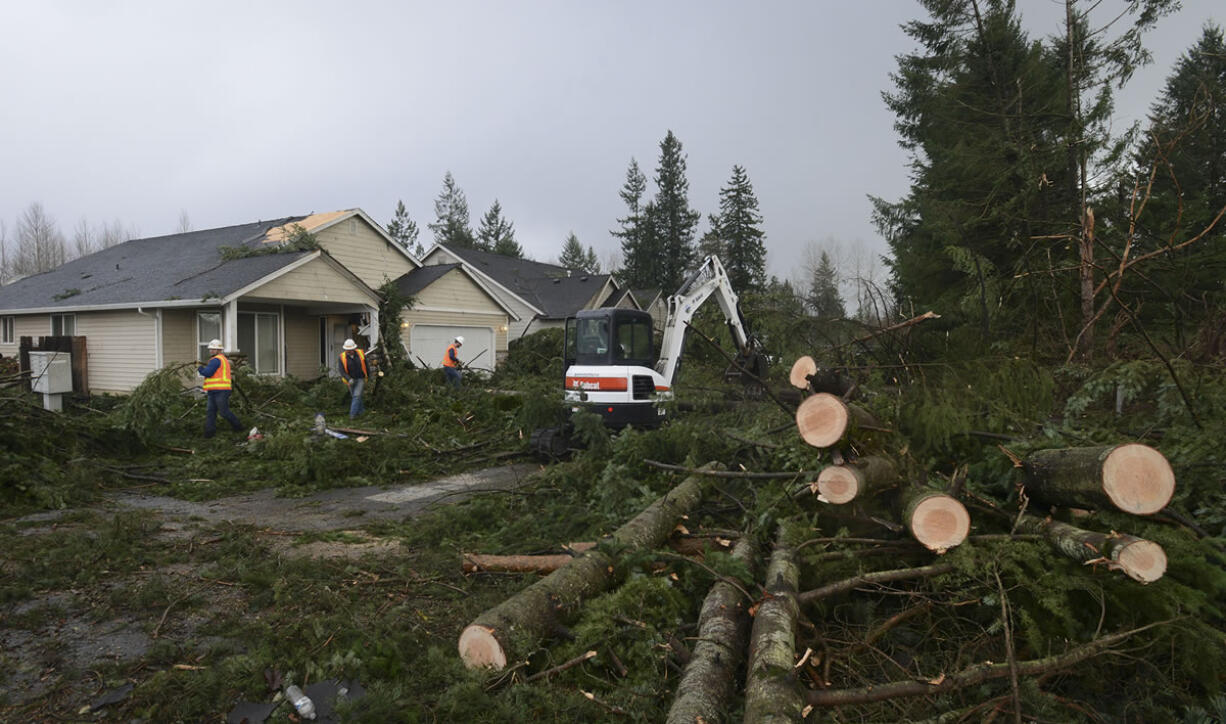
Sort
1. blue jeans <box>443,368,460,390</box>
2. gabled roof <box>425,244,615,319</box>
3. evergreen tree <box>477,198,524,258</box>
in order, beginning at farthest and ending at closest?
evergreen tree <box>477,198,524,258</box> → gabled roof <box>425,244,615,319</box> → blue jeans <box>443,368,460,390</box>

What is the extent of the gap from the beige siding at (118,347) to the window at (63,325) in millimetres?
284

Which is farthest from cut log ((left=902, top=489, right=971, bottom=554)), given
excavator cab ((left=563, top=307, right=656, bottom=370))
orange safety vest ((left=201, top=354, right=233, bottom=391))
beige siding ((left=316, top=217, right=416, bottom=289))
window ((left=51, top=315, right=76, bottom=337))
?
window ((left=51, top=315, right=76, bottom=337))

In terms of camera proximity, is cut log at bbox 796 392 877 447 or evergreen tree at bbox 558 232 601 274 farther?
evergreen tree at bbox 558 232 601 274

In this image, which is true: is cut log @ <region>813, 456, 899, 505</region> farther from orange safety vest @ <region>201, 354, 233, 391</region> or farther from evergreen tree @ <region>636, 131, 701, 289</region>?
evergreen tree @ <region>636, 131, 701, 289</region>

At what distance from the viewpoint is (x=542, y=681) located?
11.6 feet

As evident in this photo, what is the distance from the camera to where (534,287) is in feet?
118

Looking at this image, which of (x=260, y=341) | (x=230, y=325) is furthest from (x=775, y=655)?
(x=260, y=341)

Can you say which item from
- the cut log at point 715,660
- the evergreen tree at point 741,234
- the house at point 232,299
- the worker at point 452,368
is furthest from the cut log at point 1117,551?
the evergreen tree at point 741,234

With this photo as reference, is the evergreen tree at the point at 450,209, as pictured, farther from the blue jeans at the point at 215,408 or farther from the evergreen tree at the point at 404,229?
the blue jeans at the point at 215,408

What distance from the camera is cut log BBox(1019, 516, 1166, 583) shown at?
333cm

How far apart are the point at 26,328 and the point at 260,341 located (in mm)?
8231

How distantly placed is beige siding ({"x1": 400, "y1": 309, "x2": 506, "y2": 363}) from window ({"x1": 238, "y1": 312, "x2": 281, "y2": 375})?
3400mm

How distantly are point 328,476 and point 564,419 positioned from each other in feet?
11.1

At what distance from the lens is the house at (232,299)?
54.7ft
